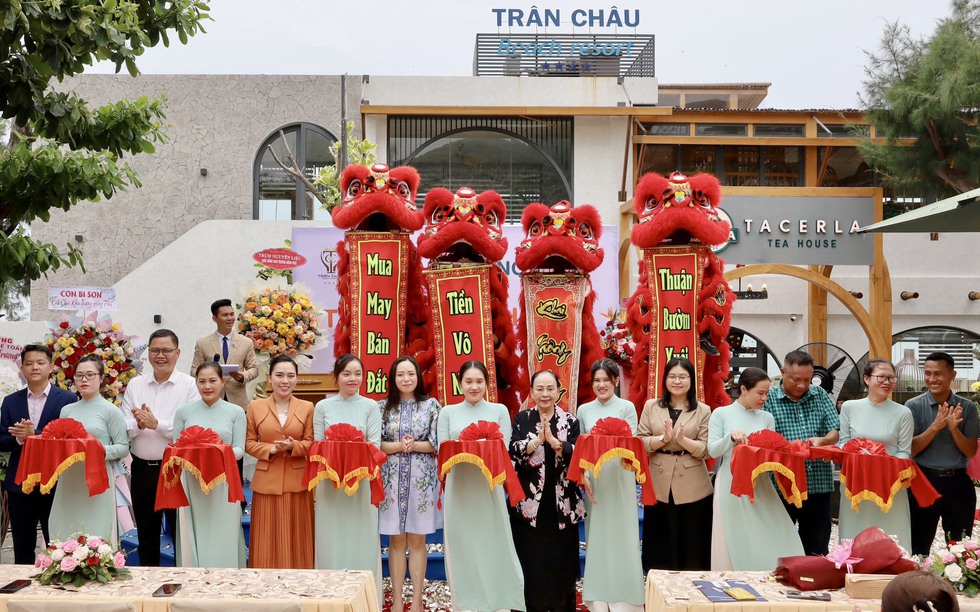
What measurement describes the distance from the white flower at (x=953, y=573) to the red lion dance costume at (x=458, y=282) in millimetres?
3214

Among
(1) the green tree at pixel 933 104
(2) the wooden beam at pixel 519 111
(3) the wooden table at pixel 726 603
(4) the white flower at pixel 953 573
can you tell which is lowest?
(3) the wooden table at pixel 726 603

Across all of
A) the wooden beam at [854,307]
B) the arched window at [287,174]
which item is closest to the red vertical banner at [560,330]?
the wooden beam at [854,307]

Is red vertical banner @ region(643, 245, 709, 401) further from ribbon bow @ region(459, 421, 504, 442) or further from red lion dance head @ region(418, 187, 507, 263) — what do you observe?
ribbon bow @ region(459, 421, 504, 442)

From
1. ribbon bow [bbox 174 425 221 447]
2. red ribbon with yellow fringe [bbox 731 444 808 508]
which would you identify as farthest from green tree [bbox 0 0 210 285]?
red ribbon with yellow fringe [bbox 731 444 808 508]

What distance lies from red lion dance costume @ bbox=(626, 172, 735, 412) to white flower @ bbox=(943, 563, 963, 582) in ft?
9.04

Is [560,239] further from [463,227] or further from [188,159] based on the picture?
[188,159]

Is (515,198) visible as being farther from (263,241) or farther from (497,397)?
(497,397)

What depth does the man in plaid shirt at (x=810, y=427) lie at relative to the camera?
195 inches

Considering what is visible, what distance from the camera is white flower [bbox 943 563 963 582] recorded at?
3.28 meters

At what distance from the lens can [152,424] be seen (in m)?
4.89

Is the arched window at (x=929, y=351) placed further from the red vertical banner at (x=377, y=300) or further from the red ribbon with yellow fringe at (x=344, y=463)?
the red ribbon with yellow fringe at (x=344, y=463)

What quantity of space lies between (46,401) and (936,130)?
749 cm

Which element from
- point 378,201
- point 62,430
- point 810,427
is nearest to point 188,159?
point 378,201

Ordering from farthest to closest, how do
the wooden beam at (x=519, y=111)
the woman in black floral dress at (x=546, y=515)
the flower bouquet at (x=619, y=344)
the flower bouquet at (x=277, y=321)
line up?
the wooden beam at (x=519, y=111) < the flower bouquet at (x=619, y=344) < the flower bouquet at (x=277, y=321) < the woman in black floral dress at (x=546, y=515)
